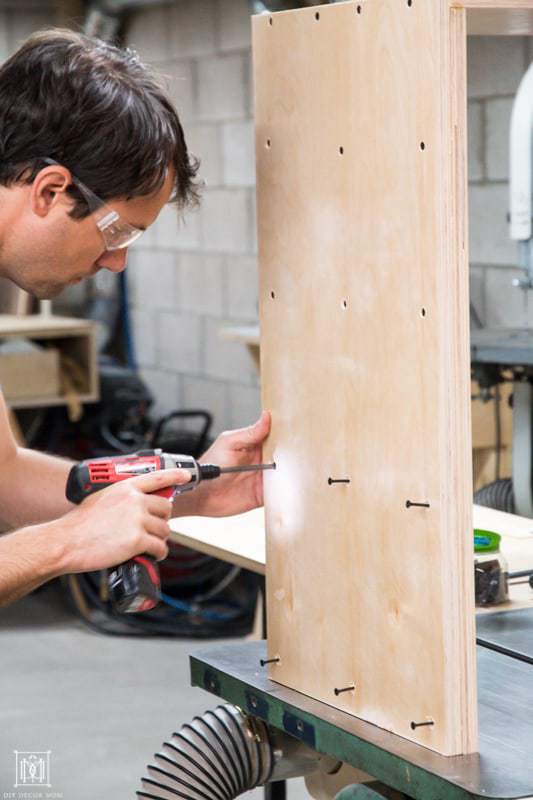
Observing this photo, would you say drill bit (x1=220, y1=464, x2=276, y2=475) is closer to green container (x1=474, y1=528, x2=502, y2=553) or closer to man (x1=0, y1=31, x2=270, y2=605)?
man (x1=0, y1=31, x2=270, y2=605)

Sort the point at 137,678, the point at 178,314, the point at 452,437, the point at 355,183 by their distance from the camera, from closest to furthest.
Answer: the point at 452,437
the point at 355,183
the point at 137,678
the point at 178,314

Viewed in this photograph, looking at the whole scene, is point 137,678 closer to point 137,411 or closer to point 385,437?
point 137,411

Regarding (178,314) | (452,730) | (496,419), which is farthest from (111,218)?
(178,314)

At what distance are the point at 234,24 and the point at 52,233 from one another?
3.19m

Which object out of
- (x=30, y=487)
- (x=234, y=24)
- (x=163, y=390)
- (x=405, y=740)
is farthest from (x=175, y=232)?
(x=405, y=740)

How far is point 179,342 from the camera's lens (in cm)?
516

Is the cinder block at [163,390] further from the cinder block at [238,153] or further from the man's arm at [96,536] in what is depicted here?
the man's arm at [96,536]

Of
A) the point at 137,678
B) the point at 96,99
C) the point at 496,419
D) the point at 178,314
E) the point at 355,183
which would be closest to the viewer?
the point at 355,183

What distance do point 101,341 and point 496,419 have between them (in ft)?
7.69

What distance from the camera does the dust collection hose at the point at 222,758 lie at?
166 cm

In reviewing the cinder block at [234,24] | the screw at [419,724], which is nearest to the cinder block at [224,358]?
the cinder block at [234,24]

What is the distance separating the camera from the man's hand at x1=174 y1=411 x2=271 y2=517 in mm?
1737

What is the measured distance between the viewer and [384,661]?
1.45m

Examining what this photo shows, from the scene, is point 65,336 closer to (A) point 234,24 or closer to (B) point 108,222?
(A) point 234,24
